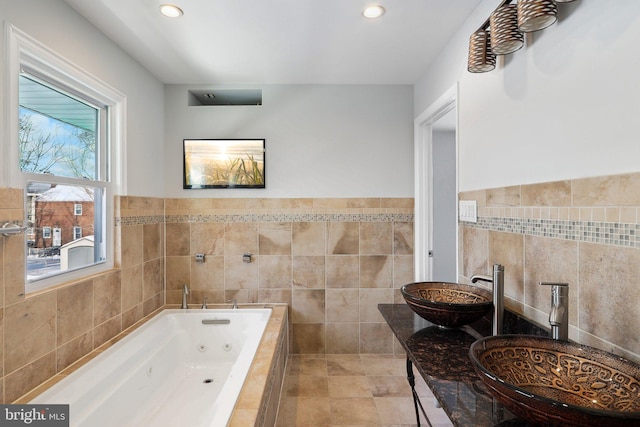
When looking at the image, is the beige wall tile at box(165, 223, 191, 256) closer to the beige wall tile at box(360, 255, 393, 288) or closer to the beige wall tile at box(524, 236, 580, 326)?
the beige wall tile at box(360, 255, 393, 288)

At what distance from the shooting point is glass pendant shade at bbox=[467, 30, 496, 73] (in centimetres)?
154

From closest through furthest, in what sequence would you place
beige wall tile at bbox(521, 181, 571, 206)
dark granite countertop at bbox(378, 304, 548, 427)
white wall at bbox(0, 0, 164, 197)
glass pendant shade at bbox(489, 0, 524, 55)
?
dark granite countertop at bbox(378, 304, 548, 427)
beige wall tile at bbox(521, 181, 571, 206)
glass pendant shade at bbox(489, 0, 524, 55)
white wall at bbox(0, 0, 164, 197)

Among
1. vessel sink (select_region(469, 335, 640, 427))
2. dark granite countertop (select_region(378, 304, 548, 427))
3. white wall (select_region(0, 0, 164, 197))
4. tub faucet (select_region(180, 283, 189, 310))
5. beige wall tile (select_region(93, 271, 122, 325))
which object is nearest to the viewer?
vessel sink (select_region(469, 335, 640, 427))

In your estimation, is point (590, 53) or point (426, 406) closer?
point (590, 53)

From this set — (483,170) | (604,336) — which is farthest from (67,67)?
(604,336)

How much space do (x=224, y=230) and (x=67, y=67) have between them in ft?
5.29

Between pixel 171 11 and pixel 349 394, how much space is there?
2824 millimetres

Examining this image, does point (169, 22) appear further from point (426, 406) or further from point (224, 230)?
point (426, 406)

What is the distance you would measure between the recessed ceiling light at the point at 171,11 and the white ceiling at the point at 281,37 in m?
0.03

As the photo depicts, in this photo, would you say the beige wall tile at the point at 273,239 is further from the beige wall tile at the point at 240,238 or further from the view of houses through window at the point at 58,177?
the view of houses through window at the point at 58,177

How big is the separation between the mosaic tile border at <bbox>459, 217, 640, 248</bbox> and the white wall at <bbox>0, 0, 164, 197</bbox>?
2415 millimetres

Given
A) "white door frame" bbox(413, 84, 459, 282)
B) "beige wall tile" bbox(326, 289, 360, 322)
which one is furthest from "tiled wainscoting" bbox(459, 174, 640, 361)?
"beige wall tile" bbox(326, 289, 360, 322)

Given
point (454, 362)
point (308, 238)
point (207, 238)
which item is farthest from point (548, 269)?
point (207, 238)

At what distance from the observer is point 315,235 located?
295 cm
